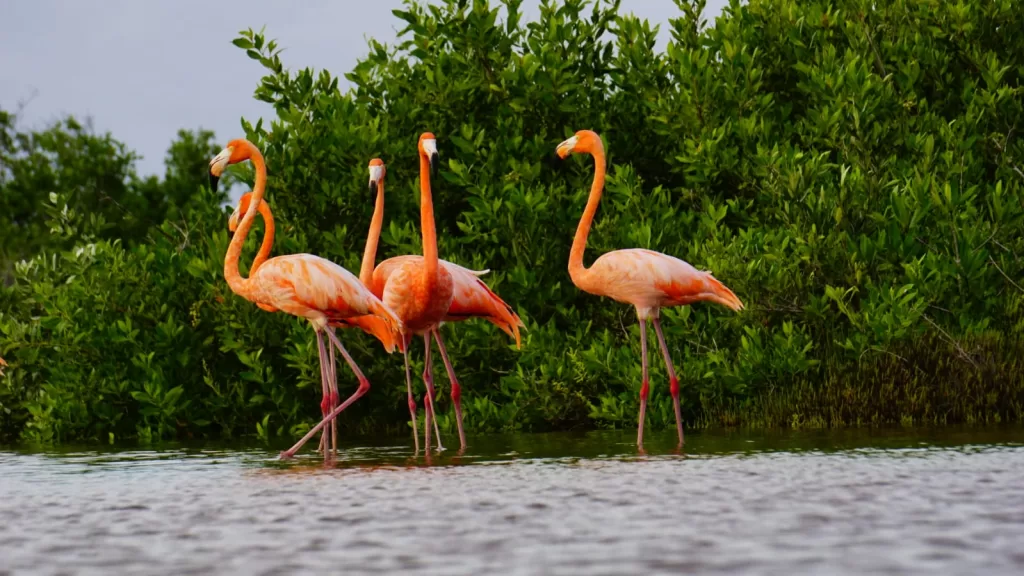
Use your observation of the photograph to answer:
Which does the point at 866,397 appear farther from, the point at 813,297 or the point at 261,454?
the point at 261,454

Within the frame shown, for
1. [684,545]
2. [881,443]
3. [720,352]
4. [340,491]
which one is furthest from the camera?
[720,352]

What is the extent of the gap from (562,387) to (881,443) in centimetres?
422

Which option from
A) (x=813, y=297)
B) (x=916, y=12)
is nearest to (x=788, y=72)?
(x=916, y=12)

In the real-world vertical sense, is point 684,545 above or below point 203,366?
below

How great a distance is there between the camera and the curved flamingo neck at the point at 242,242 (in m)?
11.1

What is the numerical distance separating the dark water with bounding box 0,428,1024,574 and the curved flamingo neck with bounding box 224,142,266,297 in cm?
168

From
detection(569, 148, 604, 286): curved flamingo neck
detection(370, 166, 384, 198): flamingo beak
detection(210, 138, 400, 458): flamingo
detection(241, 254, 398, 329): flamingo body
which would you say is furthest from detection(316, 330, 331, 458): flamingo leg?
detection(569, 148, 604, 286): curved flamingo neck

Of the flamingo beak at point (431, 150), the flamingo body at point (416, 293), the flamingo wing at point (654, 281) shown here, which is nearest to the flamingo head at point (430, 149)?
the flamingo beak at point (431, 150)

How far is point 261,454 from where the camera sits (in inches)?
440

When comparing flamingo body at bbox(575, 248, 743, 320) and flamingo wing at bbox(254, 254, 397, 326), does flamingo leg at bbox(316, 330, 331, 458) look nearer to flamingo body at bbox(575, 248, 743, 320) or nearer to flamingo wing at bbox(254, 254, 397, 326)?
flamingo wing at bbox(254, 254, 397, 326)

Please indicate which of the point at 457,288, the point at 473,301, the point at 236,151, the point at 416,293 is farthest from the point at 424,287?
the point at 236,151

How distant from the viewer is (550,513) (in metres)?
6.11

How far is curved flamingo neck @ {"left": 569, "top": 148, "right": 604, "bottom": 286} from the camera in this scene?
11.8 meters

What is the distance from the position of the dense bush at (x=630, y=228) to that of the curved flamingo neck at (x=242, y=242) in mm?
2300
